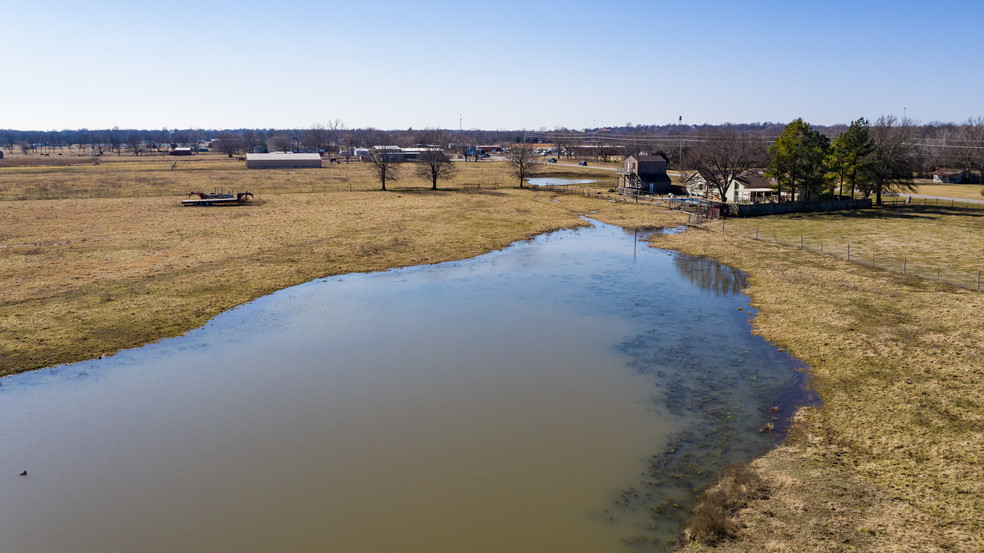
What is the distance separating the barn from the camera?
119312mm

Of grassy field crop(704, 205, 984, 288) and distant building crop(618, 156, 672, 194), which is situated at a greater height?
distant building crop(618, 156, 672, 194)

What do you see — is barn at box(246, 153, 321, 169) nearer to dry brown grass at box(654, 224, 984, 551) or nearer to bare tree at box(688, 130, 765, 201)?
bare tree at box(688, 130, 765, 201)

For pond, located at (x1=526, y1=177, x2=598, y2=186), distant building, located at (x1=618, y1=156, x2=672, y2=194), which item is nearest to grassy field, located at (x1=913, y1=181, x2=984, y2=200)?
distant building, located at (x1=618, y1=156, x2=672, y2=194)

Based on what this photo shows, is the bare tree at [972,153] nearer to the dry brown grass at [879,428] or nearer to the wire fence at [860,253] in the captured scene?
the wire fence at [860,253]

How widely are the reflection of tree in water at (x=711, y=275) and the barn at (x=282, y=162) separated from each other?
104 meters

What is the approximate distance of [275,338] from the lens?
24547 mm

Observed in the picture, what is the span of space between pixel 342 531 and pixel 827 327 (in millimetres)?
22406

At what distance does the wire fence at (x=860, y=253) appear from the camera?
32156mm

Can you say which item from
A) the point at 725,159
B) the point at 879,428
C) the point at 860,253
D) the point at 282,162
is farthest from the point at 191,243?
the point at 282,162

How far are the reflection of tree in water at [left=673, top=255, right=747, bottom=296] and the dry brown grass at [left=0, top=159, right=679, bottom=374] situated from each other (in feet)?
47.1

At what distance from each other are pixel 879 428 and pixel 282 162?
4911 inches

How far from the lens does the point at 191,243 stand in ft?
135

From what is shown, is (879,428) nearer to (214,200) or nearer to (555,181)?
(214,200)

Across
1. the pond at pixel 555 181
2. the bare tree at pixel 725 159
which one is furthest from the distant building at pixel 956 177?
the pond at pixel 555 181
